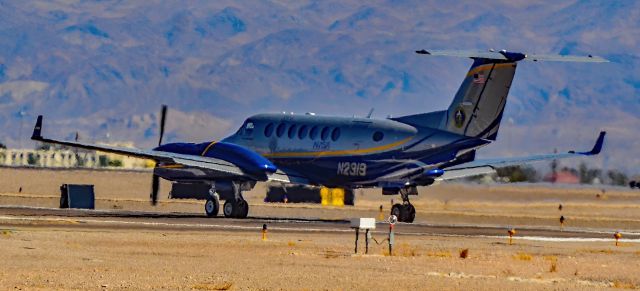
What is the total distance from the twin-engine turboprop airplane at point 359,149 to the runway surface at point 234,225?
1.77 m

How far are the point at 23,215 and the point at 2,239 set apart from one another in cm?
1737

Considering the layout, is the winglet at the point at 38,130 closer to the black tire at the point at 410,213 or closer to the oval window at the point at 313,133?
the oval window at the point at 313,133

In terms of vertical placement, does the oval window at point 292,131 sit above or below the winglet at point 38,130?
above

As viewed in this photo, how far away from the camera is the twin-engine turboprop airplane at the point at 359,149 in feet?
225

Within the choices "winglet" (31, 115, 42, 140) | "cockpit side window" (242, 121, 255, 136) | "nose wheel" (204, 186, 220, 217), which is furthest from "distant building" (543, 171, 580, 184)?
"winglet" (31, 115, 42, 140)

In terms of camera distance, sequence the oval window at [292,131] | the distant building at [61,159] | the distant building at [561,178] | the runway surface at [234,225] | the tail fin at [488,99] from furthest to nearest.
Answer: the distant building at [61,159], the distant building at [561,178], the oval window at [292,131], the tail fin at [488,99], the runway surface at [234,225]

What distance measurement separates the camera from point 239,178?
71500 millimetres

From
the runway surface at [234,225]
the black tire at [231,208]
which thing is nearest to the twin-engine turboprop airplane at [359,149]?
the black tire at [231,208]

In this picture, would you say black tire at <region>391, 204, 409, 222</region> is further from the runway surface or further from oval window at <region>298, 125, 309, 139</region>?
oval window at <region>298, 125, 309, 139</region>

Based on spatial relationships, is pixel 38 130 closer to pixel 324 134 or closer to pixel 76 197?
pixel 324 134

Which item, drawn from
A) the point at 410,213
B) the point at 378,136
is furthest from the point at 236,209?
the point at 410,213

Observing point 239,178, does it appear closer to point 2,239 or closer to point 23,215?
point 23,215

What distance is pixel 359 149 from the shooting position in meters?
70.3

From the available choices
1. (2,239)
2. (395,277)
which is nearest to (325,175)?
A: (2,239)
